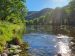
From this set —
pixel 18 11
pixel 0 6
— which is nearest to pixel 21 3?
pixel 18 11

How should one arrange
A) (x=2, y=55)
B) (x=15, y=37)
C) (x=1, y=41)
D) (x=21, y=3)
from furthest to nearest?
(x=21, y=3)
(x=15, y=37)
(x=1, y=41)
(x=2, y=55)

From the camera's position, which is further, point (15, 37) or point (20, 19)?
point (20, 19)

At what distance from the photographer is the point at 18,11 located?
2554 inches

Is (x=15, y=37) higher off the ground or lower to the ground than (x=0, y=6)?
lower

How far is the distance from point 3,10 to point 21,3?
6146mm

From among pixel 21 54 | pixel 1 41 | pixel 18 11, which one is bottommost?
pixel 21 54

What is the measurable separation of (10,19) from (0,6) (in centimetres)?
656

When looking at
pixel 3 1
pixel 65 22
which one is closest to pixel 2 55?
pixel 3 1

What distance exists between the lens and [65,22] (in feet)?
551

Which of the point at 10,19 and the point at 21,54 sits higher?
the point at 10,19

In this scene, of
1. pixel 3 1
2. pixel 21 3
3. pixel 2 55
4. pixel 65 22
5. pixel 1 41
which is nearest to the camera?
pixel 2 55

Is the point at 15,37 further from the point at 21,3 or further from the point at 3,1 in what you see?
the point at 21,3

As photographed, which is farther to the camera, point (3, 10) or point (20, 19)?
point (20, 19)

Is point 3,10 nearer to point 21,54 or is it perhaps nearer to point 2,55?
point 21,54
